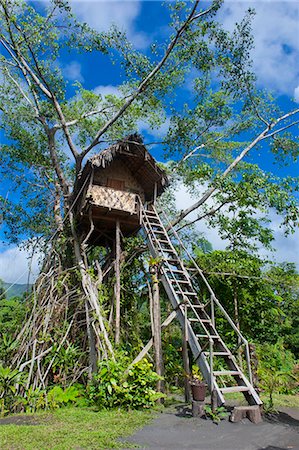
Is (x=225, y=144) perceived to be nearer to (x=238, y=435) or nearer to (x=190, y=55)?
(x=190, y=55)

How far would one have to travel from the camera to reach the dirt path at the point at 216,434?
4.53 meters

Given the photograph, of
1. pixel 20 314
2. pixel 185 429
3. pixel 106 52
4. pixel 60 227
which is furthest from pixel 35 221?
pixel 185 429

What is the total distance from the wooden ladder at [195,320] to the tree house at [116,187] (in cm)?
59

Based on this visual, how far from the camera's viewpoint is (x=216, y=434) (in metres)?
4.98

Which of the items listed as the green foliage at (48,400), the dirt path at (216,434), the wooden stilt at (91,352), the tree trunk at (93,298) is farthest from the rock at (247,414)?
the wooden stilt at (91,352)

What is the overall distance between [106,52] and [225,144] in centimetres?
614

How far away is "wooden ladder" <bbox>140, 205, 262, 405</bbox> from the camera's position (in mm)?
6078

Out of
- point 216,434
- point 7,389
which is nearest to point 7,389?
point 7,389

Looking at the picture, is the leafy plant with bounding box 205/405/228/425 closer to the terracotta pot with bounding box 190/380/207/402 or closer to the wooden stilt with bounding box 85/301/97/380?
the terracotta pot with bounding box 190/380/207/402

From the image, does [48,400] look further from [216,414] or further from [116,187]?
[116,187]

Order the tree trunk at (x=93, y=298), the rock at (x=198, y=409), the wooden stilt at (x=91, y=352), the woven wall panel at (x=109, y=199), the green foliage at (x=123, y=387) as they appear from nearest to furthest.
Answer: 1. the rock at (x=198, y=409)
2. the green foliage at (x=123, y=387)
3. the tree trunk at (x=93, y=298)
4. the wooden stilt at (x=91, y=352)
5. the woven wall panel at (x=109, y=199)

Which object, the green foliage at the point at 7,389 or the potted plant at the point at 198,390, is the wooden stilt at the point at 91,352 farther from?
the potted plant at the point at 198,390

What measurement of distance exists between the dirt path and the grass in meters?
0.27

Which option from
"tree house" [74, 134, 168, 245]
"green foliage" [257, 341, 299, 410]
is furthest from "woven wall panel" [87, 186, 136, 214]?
"green foliage" [257, 341, 299, 410]
